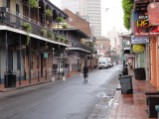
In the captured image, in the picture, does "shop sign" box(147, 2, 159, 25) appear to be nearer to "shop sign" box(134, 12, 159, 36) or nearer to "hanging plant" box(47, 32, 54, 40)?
"shop sign" box(134, 12, 159, 36)

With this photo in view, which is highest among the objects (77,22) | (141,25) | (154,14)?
(77,22)

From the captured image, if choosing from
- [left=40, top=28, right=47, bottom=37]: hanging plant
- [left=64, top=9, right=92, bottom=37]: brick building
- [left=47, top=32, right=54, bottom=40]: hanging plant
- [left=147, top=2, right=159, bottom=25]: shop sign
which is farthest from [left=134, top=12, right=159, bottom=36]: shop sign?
[left=64, top=9, right=92, bottom=37]: brick building

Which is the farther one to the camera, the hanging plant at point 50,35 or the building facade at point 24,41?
the hanging plant at point 50,35

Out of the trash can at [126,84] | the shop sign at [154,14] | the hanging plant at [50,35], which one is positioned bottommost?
the trash can at [126,84]

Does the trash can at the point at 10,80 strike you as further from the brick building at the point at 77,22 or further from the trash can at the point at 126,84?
the brick building at the point at 77,22

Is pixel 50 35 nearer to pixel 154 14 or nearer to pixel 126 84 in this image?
pixel 126 84

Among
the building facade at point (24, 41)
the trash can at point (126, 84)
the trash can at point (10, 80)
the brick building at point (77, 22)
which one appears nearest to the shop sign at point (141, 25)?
the trash can at point (126, 84)

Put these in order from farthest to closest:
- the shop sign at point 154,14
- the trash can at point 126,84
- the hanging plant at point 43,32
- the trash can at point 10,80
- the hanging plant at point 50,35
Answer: the hanging plant at point 50,35 < the hanging plant at point 43,32 < the trash can at point 10,80 < the trash can at point 126,84 < the shop sign at point 154,14

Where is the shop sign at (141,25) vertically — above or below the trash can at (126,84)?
above

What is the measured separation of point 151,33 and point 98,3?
2961 centimetres

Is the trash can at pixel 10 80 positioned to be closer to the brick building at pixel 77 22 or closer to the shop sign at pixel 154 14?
the shop sign at pixel 154 14

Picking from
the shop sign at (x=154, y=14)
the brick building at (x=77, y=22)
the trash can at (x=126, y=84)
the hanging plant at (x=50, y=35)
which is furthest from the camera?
the brick building at (x=77, y=22)

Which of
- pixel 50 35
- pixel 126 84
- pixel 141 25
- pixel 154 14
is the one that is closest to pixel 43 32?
pixel 50 35

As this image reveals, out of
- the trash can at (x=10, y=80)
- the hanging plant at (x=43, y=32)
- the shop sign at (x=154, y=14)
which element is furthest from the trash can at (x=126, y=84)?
the hanging plant at (x=43, y=32)
